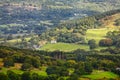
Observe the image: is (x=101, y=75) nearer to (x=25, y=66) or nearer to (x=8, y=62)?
(x=25, y=66)

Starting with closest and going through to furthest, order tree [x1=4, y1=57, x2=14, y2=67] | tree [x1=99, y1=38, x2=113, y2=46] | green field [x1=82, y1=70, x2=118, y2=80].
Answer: green field [x1=82, y1=70, x2=118, y2=80] < tree [x1=4, y1=57, x2=14, y2=67] < tree [x1=99, y1=38, x2=113, y2=46]

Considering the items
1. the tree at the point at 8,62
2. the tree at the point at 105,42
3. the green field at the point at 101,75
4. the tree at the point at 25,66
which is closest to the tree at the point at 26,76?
the tree at the point at 25,66

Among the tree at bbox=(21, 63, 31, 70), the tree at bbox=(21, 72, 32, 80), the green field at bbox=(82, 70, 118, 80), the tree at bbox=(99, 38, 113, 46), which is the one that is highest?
the tree at bbox=(21, 72, 32, 80)

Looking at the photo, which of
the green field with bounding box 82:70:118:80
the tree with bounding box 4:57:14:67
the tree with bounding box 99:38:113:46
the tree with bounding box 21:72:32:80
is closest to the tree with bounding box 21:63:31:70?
the tree with bounding box 4:57:14:67

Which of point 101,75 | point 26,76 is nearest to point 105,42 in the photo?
point 101,75

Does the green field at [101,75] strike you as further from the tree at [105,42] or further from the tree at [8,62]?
the tree at [105,42]

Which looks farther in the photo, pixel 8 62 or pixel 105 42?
pixel 105 42

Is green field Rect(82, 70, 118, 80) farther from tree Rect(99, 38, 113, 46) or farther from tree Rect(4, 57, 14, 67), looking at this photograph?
tree Rect(99, 38, 113, 46)

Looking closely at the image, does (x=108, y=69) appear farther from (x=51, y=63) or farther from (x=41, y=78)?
(x=41, y=78)

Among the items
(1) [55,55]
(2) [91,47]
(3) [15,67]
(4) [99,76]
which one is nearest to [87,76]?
(4) [99,76]

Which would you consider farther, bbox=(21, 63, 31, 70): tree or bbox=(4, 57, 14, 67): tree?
bbox=(4, 57, 14, 67): tree

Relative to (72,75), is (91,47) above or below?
below
